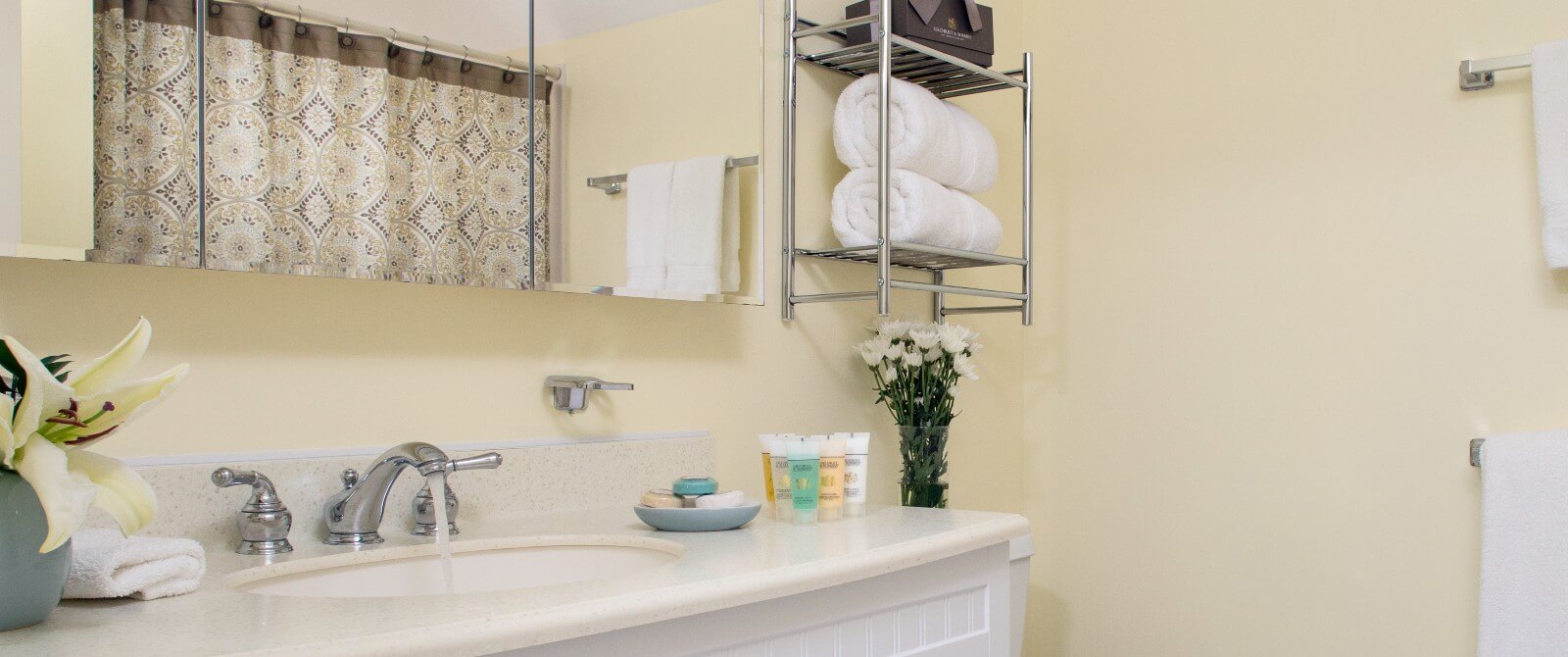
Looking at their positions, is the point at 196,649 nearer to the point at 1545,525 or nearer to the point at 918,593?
the point at 918,593

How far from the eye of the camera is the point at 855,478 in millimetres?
1550

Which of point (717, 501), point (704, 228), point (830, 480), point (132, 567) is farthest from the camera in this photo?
point (704, 228)

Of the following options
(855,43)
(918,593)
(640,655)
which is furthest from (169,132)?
(855,43)

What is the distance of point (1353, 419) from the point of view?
2.02 meters

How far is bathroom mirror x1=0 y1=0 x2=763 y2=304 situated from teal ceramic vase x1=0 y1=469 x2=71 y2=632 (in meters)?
0.30

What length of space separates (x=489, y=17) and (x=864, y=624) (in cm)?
82

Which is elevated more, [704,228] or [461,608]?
[704,228]

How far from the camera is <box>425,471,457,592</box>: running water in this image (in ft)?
4.04

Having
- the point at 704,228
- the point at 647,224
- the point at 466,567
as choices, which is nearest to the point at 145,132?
the point at 466,567

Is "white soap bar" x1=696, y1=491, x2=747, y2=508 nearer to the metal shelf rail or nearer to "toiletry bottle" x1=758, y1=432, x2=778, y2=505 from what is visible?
"toiletry bottle" x1=758, y1=432, x2=778, y2=505

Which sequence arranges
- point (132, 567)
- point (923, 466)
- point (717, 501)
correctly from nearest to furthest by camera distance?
point (132, 567) → point (717, 501) → point (923, 466)

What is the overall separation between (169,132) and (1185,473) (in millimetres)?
1751

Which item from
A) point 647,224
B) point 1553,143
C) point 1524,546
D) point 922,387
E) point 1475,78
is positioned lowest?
point 1524,546

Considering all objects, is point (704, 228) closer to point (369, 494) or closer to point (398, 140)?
point (398, 140)
